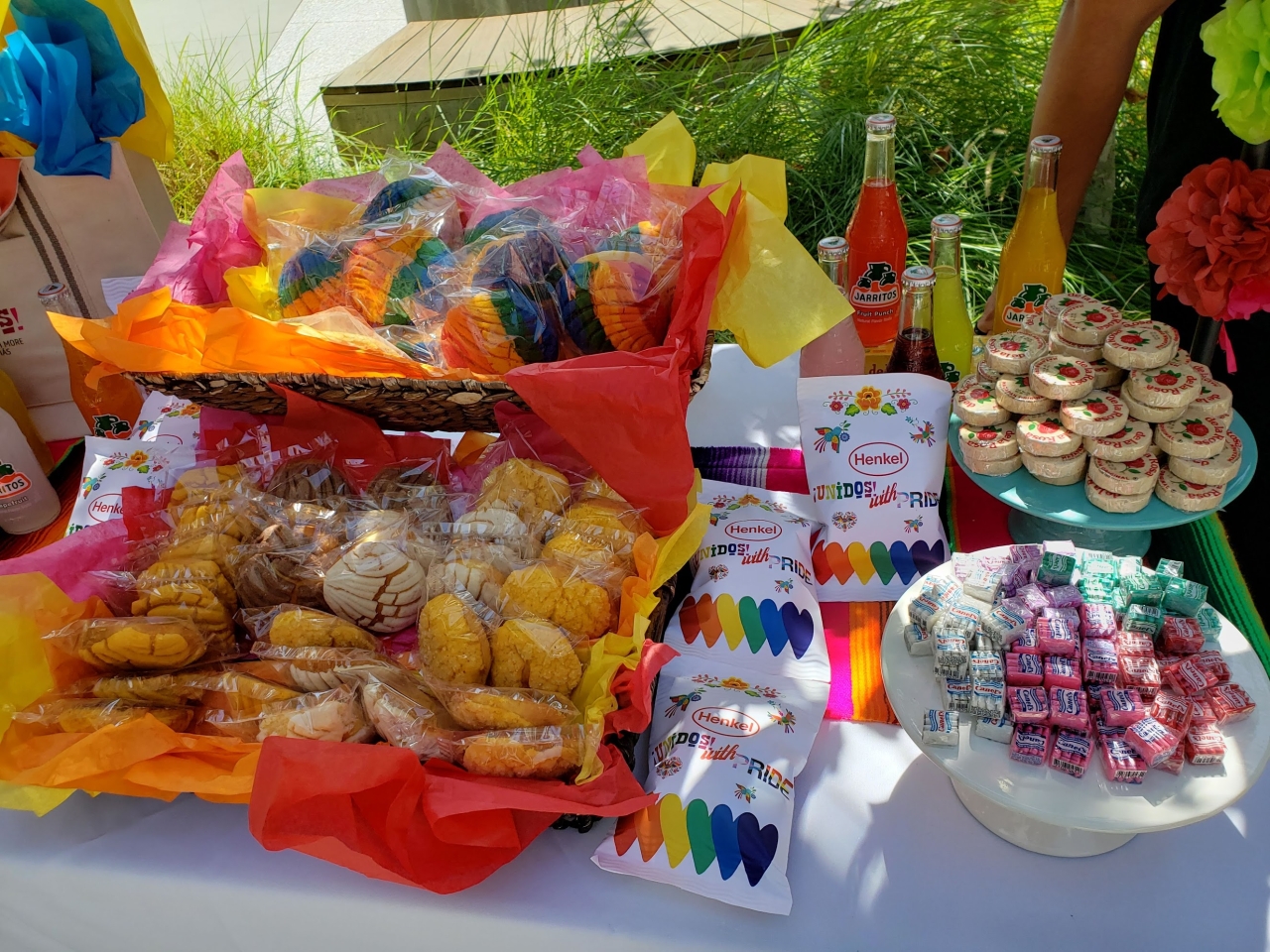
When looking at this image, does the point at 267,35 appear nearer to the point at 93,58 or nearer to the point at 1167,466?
the point at 93,58

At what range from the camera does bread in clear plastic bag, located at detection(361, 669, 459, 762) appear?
0.75 m

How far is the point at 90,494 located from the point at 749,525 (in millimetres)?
847

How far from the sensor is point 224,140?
10.3 ft

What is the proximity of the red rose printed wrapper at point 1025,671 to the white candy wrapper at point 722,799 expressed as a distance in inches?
7.4

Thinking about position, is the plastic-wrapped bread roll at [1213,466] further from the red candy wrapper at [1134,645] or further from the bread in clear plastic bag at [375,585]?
the bread in clear plastic bag at [375,585]

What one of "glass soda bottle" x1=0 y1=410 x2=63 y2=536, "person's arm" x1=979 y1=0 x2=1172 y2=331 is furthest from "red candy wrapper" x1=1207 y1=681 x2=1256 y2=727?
"glass soda bottle" x1=0 y1=410 x2=63 y2=536

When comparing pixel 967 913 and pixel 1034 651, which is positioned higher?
pixel 1034 651

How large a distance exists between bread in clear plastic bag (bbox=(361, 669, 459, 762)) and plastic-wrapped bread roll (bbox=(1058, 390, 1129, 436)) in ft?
2.24

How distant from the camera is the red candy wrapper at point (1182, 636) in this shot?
2.43ft

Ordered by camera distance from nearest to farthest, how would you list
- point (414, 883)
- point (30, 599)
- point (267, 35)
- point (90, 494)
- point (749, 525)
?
1. point (414, 883)
2. point (30, 599)
3. point (749, 525)
4. point (90, 494)
5. point (267, 35)

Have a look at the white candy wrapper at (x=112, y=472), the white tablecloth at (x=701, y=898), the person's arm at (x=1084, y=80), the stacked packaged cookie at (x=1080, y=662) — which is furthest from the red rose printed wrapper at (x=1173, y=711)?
the white candy wrapper at (x=112, y=472)

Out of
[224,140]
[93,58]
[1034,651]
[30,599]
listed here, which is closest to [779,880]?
[1034,651]

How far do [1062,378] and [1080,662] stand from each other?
0.34 m

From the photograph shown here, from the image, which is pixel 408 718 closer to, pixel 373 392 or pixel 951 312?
pixel 373 392
